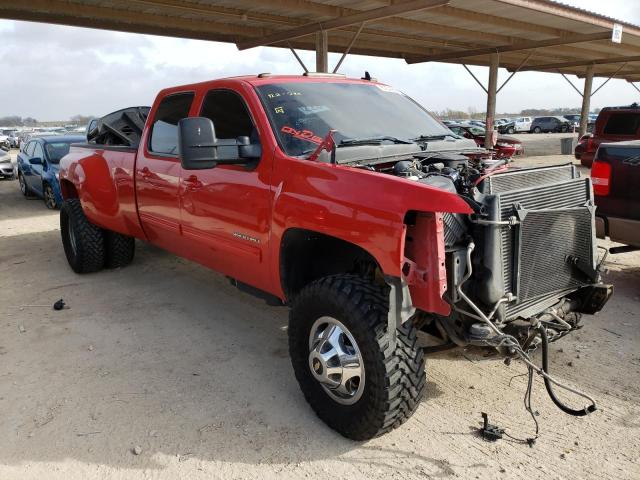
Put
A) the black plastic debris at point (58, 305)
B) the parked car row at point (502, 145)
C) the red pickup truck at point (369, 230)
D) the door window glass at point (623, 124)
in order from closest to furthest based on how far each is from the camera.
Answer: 1. the red pickup truck at point (369, 230)
2. the parked car row at point (502, 145)
3. the black plastic debris at point (58, 305)
4. the door window glass at point (623, 124)

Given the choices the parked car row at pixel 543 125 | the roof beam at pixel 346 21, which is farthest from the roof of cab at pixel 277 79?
the parked car row at pixel 543 125

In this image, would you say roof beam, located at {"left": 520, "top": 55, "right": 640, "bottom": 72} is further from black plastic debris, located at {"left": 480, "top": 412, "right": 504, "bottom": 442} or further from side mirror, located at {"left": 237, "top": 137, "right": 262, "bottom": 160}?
black plastic debris, located at {"left": 480, "top": 412, "right": 504, "bottom": 442}

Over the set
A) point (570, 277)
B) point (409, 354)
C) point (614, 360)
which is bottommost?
point (614, 360)

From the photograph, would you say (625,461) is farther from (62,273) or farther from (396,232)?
(62,273)

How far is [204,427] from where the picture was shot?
317 cm

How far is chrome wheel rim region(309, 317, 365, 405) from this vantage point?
2.90 meters

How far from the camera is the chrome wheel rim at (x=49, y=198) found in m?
11.2

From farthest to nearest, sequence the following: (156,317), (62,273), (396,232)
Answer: (62,273) → (156,317) → (396,232)

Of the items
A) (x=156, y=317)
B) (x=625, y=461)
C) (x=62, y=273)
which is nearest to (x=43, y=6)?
(x=62, y=273)

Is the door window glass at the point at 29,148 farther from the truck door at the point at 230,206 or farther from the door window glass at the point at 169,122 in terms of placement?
the truck door at the point at 230,206

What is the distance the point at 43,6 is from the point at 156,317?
28.1ft

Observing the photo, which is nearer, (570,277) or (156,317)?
(570,277)

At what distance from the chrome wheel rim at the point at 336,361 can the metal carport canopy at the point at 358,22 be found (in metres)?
8.46

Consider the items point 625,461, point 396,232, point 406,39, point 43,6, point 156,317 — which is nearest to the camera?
point 396,232
